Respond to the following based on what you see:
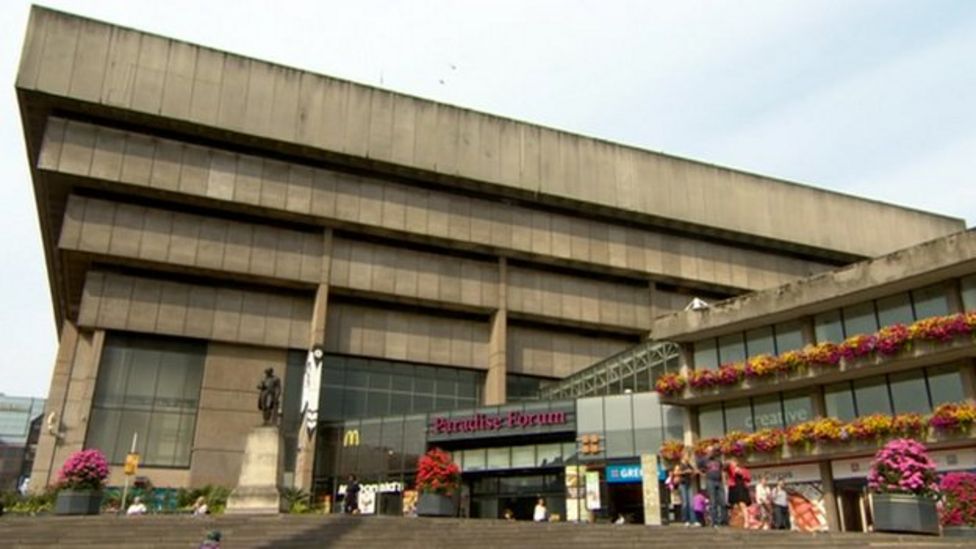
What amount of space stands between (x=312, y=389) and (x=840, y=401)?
28.1 meters

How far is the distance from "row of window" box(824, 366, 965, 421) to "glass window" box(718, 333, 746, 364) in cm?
373

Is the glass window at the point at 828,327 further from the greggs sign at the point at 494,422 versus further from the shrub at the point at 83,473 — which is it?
the shrub at the point at 83,473

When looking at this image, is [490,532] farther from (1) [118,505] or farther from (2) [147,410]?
(2) [147,410]

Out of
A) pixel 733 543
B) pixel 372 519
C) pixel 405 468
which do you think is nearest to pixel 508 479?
pixel 405 468

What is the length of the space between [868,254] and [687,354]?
33.1 m

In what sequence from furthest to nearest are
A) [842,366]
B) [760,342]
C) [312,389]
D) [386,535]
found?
[312,389] → [760,342] → [842,366] → [386,535]

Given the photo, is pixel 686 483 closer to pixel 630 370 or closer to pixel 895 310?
pixel 895 310

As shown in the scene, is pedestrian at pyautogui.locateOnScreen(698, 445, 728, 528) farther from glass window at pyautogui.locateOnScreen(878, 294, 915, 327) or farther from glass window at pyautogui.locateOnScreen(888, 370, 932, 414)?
glass window at pyautogui.locateOnScreen(878, 294, 915, 327)

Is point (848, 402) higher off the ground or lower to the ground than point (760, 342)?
lower

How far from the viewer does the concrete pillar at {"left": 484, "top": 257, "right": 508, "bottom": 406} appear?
47953mm

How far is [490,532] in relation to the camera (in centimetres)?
1791

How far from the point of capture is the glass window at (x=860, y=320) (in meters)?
28.9

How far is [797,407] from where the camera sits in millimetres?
31000

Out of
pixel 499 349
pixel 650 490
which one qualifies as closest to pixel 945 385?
pixel 650 490
